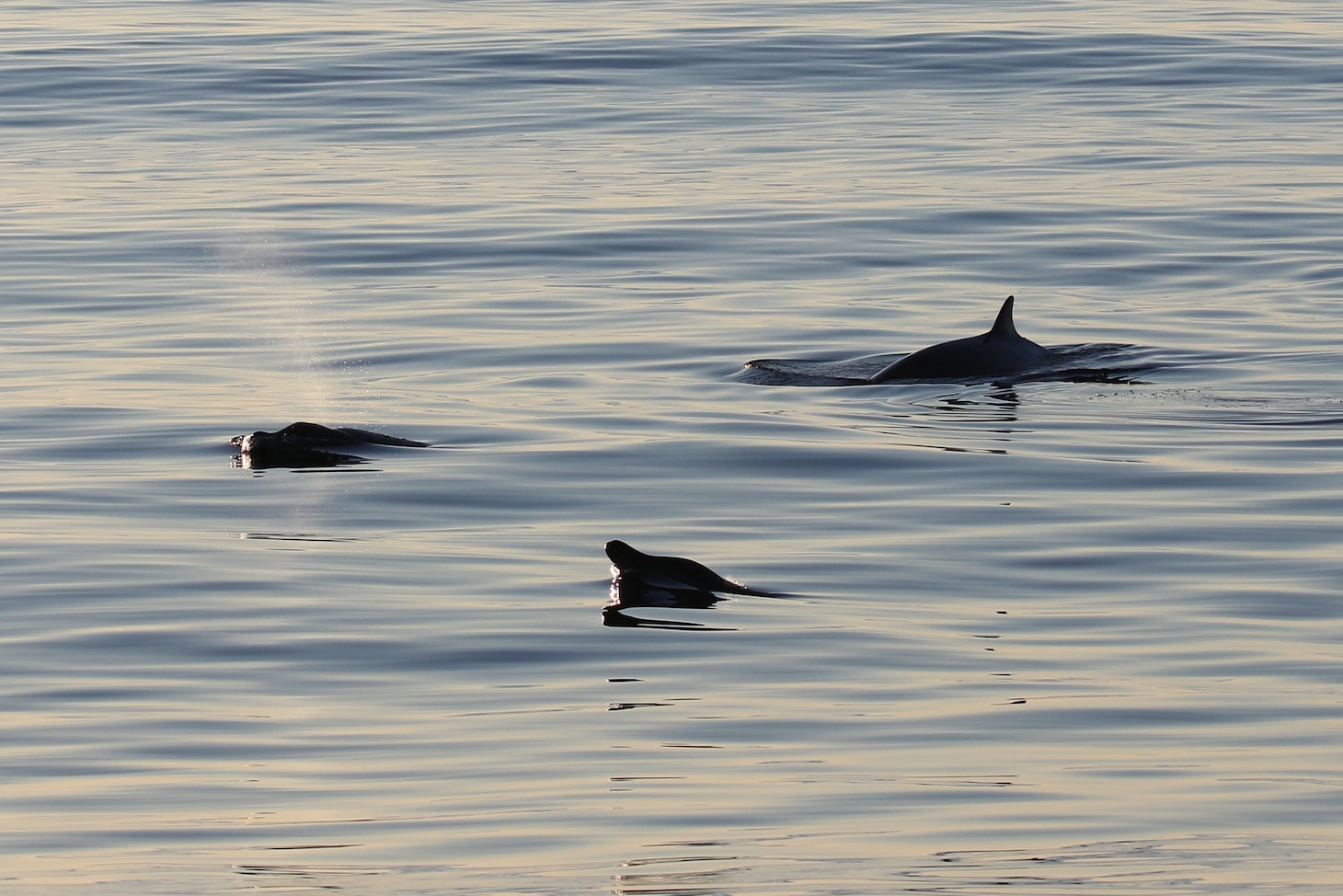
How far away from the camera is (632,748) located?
7.57 m

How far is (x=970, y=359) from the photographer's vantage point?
15.9 metres

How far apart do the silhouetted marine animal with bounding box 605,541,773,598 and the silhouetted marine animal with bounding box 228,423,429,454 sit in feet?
13.0

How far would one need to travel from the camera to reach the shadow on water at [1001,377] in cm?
1579

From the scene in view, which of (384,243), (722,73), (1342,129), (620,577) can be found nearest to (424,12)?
(722,73)

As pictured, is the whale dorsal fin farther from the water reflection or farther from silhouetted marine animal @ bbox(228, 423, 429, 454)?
the water reflection

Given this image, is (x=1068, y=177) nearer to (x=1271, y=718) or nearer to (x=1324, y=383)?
(x=1324, y=383)

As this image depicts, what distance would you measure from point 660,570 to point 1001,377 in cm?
649

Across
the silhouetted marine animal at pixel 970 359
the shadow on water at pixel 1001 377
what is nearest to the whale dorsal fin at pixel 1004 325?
the silhouetted marine animal at pixel 970 359

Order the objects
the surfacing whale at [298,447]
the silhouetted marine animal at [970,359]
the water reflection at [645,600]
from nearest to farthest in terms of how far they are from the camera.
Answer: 1. the water reflection at [645,600]
2. the surfacing whale at [298,447]
3. the silhouetted marine animal at [970,359]

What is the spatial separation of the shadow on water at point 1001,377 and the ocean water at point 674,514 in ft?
0.33

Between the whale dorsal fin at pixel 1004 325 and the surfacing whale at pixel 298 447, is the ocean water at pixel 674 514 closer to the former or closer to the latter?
the surfacing whale at pixel 298 447

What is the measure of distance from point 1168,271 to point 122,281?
29.3ft

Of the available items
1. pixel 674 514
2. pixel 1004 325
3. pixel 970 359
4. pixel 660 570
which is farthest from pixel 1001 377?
pixel 660 570

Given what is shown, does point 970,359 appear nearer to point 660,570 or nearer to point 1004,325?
point 1004,325
